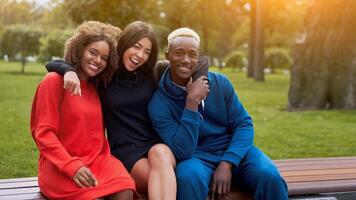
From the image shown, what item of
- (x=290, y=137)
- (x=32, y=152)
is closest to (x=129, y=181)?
(x=32, y=152)

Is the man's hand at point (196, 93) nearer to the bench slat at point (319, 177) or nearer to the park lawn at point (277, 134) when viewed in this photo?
the bench slat at point (319, 177)

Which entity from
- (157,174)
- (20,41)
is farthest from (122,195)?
(20,41)

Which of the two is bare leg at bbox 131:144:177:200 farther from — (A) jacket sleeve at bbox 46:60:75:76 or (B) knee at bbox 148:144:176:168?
(A) jacket sleeve at bbox 46:60:75:76

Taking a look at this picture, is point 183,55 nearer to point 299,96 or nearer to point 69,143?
point 69,143

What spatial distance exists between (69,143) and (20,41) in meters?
24.1

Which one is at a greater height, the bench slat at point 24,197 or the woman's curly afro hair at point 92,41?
the woman's curly afro hair at point 92,41

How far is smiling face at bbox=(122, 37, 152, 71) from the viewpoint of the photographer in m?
3.96

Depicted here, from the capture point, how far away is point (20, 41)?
1046 inches

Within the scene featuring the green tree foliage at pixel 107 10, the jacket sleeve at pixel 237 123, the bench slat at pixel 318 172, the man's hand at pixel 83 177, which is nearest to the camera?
the man's hand at pixel 83 177

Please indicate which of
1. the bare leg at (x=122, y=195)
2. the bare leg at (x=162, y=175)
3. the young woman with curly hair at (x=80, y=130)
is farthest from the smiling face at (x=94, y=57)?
the bare leg at (x=122, y=195)

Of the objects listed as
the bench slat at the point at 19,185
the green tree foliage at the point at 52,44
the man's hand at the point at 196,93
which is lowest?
the green tree foliage at the point at 52,44

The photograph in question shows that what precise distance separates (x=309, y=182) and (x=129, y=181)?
1543 millimetres

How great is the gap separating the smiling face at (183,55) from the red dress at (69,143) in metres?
0.63

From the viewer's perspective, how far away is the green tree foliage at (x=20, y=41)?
26.1 m
